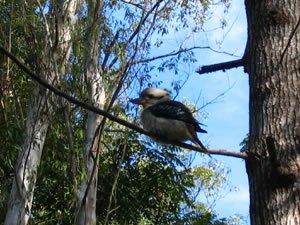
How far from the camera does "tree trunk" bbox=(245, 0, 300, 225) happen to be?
2207mm

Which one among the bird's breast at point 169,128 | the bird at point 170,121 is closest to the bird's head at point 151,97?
the bird at point 170,121

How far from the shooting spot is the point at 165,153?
1073 centimetres

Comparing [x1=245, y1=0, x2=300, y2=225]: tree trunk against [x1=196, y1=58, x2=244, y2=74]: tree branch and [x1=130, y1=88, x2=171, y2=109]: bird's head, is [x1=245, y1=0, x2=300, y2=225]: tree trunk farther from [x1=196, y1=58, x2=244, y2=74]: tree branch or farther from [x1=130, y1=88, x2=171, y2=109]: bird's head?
[x1=130, y1=88, x2=171, y2=109]: bird's head

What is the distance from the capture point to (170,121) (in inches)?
158

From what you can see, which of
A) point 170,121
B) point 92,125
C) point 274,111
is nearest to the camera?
point 274,111

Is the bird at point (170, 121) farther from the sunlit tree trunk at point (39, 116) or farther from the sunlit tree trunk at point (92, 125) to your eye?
the sunlit tree trunk at point (92, 125)

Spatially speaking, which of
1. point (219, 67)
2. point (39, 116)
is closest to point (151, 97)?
point (219, 67)

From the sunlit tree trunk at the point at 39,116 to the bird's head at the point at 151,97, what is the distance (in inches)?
162

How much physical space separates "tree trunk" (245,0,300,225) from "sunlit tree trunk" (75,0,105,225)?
20.7ft

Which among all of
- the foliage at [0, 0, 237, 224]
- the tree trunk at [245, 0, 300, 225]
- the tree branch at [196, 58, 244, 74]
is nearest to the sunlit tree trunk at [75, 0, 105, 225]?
the foliage at [0, 0, 237, 224]

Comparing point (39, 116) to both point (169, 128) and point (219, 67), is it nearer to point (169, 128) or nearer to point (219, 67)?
point (169, 128)

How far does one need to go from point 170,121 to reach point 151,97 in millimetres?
553

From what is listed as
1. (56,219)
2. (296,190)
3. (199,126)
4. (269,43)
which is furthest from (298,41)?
(56,219)

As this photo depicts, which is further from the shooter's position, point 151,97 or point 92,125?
point 92,125
